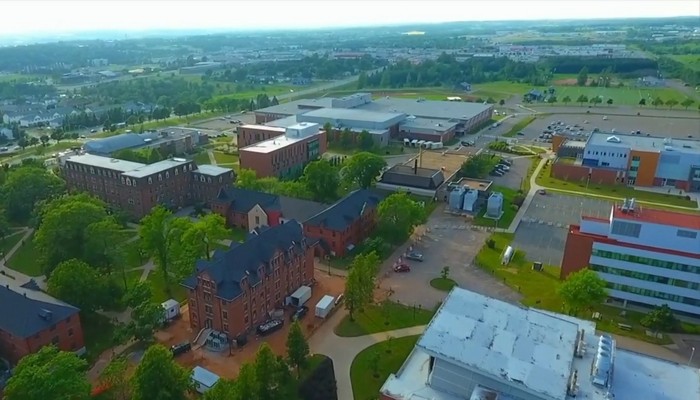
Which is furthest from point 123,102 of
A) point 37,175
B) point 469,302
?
point 469,302

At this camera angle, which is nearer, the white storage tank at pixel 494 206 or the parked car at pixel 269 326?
the parked car at pixel 269 326

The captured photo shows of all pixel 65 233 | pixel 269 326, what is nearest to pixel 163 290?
pixel 65 233

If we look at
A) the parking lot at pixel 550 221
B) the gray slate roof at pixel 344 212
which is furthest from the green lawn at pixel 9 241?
the parking lot at pixel 550 221

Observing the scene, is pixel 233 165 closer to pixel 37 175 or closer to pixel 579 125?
pixel 37 175

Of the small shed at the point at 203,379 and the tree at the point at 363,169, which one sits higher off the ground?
the tree at the point at 363,169

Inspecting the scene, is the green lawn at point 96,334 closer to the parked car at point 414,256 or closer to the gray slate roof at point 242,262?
the gray slate roof at point 242,262
